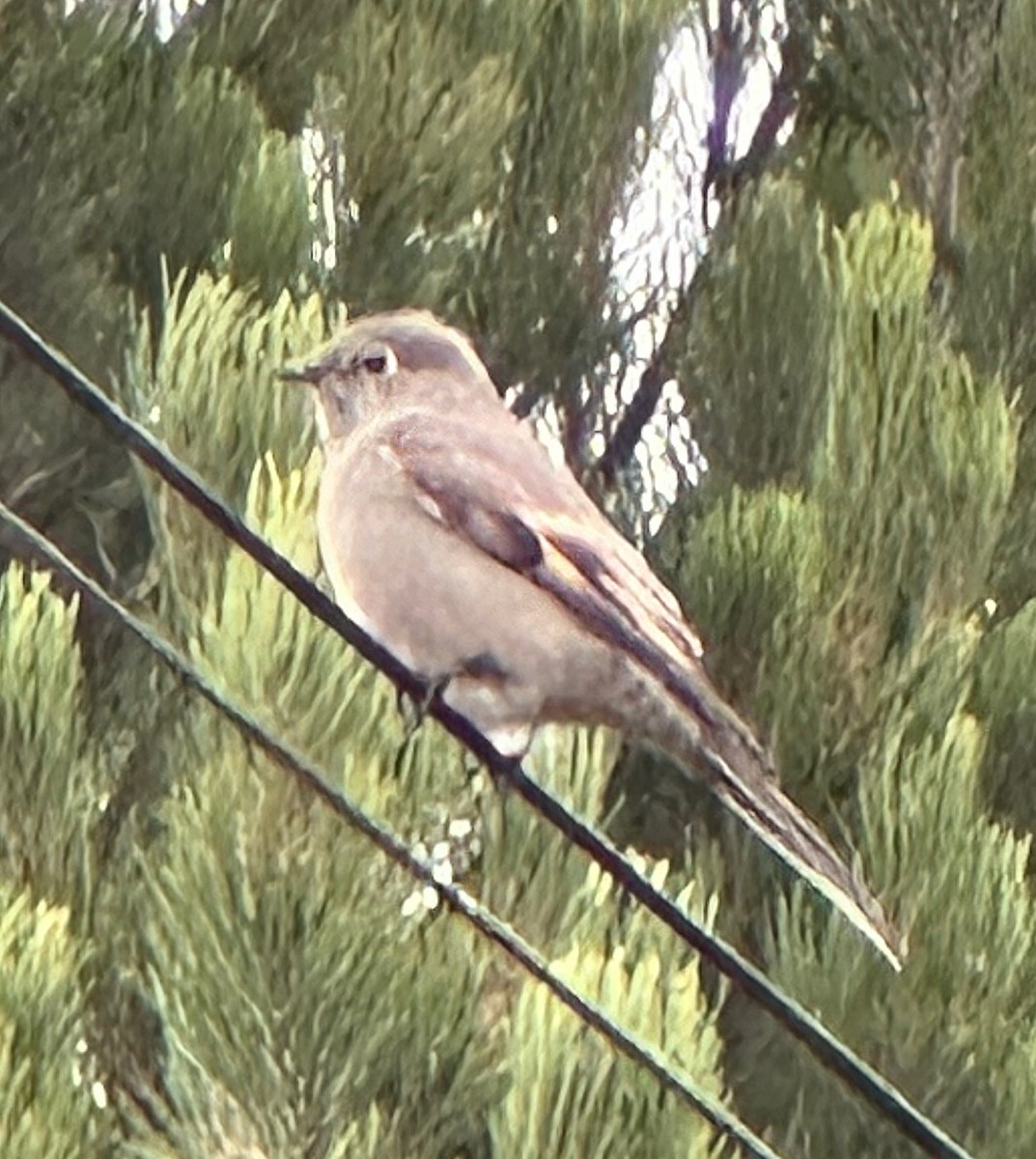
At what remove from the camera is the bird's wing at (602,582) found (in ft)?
3.97

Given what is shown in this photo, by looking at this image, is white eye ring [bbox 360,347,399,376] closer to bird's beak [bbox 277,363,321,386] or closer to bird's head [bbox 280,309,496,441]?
bird's head [bbox 280,309,496,441]

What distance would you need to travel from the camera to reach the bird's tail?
119 cm

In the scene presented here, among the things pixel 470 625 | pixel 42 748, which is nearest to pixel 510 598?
pixel 470 625

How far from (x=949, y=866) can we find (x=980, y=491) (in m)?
0.25

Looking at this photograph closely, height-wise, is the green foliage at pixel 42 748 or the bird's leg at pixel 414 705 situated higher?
the bird's leg at pixel 414 705

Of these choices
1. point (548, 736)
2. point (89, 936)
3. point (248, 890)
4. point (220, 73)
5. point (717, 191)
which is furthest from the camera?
point (717, 191)

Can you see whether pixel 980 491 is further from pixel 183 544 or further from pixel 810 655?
pixel 183 544

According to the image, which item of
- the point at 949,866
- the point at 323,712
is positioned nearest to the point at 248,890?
the point at 323,712

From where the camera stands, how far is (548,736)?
4.45 feet

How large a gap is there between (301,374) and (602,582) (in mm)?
187

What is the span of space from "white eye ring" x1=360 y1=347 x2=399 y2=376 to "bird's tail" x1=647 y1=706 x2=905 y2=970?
303 mm

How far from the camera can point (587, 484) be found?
166cm

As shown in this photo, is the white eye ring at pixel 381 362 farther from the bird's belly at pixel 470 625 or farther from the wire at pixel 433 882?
the wire at pixel 433 882

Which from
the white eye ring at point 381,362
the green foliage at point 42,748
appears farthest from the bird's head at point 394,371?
the green foliage at point 42,748
